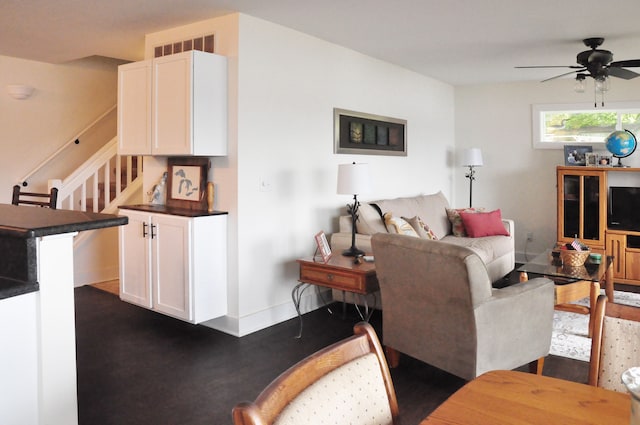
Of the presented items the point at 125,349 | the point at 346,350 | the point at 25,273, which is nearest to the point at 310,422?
the point at 346,350

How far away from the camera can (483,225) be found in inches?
220

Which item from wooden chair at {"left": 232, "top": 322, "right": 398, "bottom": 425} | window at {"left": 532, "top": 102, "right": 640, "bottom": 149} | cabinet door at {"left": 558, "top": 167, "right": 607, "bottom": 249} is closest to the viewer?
wooden chair at {"left": 232, "top": 322, "right": 398, "bottom": 425}

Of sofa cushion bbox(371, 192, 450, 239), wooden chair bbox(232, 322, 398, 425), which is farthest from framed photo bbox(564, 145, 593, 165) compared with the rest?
wooden chair bbox(232, 322, 398, 425)

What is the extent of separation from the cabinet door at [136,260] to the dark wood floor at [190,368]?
9.5 inches

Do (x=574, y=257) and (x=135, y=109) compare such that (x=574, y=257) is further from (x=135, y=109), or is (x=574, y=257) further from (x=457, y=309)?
(x=135, y=109)

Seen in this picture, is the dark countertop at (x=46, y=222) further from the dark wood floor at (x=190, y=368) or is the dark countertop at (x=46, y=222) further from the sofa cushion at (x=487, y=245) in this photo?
Answer: the sofa cushion at (x=487, y=245)

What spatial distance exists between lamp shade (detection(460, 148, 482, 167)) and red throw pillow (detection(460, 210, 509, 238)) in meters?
1.11

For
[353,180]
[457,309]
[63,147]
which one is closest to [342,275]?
[353,180]

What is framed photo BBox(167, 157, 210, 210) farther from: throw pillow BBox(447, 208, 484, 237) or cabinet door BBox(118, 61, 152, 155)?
throw pillow BBox(447, 208, 484, 237)

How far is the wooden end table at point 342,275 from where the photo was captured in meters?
3.56

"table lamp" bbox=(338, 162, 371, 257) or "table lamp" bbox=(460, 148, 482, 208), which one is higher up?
"table lamp" bbox=(460, 148, 482, 208)

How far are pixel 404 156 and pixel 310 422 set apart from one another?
526 cm

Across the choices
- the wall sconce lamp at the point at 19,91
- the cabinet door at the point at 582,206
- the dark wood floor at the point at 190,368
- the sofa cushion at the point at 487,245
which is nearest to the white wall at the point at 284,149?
the dark wood floor at the point at 190,368

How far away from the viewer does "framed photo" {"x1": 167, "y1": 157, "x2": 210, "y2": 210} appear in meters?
4.05
